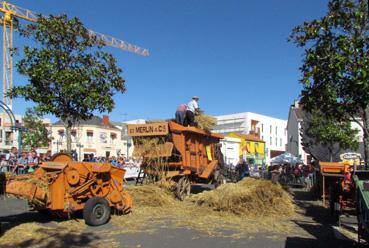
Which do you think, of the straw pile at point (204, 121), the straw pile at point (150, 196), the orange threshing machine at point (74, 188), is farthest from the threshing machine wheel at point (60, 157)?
the straw pile at point (204, 121)

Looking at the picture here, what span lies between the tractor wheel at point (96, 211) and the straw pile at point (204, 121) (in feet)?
21.4

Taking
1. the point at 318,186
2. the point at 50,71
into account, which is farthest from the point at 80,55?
the point at 318,186

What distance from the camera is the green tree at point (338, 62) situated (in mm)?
10289

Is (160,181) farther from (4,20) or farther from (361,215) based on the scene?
(4,20)

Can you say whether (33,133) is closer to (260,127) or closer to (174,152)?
(174,152)

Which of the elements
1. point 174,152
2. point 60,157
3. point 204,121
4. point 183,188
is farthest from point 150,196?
point 204,121

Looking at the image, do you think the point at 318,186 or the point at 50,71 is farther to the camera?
the point at 318,186

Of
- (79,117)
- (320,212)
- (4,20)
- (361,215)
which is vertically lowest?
(320,212)

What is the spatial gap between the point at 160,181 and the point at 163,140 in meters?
1.31

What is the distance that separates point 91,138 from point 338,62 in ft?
178

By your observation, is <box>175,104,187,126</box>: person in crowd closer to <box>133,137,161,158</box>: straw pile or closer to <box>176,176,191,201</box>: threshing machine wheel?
<box>133,137,161,158</box>: straw pile

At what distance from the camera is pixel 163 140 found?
41.6ft

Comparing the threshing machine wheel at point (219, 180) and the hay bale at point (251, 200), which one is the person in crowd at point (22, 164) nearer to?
the threshing machine wheel at point (219, 180)

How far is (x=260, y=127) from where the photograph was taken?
294ft
